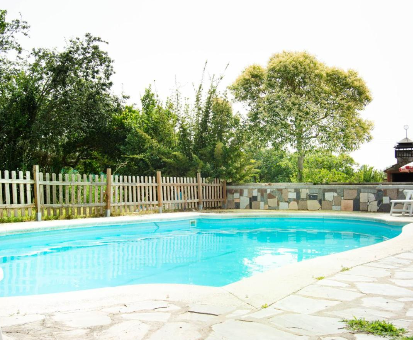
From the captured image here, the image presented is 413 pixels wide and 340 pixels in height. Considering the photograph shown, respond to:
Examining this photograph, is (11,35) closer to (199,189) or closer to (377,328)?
(199,189)

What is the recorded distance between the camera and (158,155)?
45.3 ft

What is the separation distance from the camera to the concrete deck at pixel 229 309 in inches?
85.1

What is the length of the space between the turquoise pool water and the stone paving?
1619mm

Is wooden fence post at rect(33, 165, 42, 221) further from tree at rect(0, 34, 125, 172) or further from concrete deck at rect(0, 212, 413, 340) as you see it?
concrete deck at rect(0, 212, 413, 340)

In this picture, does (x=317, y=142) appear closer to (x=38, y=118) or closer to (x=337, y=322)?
(x=38, y=118)

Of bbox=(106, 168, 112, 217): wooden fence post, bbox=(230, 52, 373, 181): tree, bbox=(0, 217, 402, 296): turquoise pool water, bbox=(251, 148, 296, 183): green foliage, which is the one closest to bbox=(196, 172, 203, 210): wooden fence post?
bbox=(0, 217, 402, 296): turquoise pool water

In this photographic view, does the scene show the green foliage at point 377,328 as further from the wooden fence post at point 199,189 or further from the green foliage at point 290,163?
the green foliage at point 290,163

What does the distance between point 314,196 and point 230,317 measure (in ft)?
35.1

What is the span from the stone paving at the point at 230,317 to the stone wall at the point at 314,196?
362 inches

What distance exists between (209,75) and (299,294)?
38.1ft

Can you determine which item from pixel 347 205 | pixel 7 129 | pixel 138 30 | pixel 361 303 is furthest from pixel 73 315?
pixel 7 129

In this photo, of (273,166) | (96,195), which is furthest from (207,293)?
(273,166)

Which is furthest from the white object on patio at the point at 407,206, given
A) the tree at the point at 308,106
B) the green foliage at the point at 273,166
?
the green foliage at the point at 273,166

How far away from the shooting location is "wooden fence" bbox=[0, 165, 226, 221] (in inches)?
354
